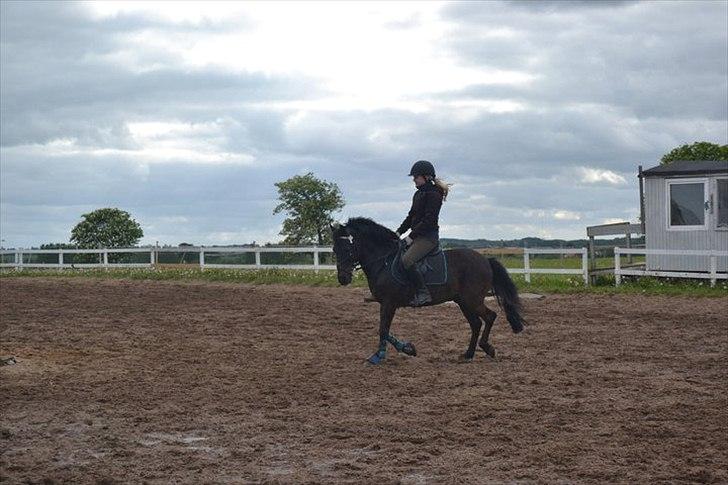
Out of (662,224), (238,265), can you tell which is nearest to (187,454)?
(662,224)

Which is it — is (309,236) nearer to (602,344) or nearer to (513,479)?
(602,344)

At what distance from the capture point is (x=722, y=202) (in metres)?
23.6

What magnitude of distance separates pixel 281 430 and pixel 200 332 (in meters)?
8.78

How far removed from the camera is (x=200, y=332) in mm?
17469

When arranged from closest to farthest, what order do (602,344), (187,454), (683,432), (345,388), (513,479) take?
1. (513,479)
2. (187,454)
3. (683,432)
4. (345,388)
5. (602,344)

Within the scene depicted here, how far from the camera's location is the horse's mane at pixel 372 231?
13.1m

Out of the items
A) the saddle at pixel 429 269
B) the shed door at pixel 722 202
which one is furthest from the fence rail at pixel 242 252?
the saddle at pixel 429 269

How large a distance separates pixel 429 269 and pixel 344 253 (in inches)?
46.7

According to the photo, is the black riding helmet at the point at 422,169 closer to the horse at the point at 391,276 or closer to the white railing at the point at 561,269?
the horse at the point at 391,276

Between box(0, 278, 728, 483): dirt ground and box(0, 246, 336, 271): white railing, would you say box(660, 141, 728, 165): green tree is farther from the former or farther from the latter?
box(0, 278, 728, 483): dirt ground

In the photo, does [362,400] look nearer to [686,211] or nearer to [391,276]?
[391,276]

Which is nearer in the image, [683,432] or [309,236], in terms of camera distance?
[683,432]

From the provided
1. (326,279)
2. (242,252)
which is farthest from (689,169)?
(242,252)

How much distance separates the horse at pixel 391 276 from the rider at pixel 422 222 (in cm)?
15
